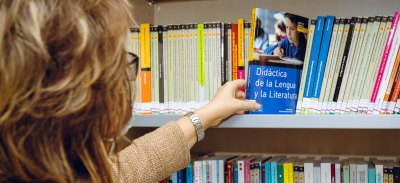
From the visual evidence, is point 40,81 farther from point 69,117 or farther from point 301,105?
point 301,105

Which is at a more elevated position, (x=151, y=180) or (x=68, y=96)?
(x=68, y=96)

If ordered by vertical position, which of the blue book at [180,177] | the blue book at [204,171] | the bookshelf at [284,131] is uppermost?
the bookshelf at [284,131]

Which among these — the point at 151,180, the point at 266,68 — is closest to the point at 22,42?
the point at 151,180

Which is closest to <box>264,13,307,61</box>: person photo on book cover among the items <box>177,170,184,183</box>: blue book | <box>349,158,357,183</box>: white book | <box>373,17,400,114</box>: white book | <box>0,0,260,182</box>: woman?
<box>373,17,400,114</box>: white book

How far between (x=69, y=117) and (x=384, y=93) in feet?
2.68

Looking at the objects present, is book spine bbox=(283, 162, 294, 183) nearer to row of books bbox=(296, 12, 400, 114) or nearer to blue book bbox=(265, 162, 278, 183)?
blue book bbox=(265, 162, 278, 183)

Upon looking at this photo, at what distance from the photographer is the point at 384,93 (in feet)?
3.71

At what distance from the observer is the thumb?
1.17 m

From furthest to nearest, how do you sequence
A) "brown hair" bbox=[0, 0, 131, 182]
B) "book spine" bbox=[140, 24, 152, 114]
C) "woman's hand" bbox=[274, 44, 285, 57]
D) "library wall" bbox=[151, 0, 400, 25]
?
1. "library wall" bbox=[151, 0, 400, 25]
2. "book spine" bbox=[140, 24, 152, 114]
3. "woman's hand" bbox=[274, 44, 285, 57]
4. "brown hair" bbox=[0, 0, 131, 182]

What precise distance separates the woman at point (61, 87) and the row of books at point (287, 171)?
0.67 meters

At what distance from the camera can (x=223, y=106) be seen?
116 centimetres

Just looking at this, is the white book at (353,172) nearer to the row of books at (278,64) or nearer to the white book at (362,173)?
the white book at (362,173)

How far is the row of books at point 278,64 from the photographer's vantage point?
3.76 feet

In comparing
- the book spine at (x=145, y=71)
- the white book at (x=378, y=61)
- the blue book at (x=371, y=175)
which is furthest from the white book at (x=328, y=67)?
the book spine at (x=145, y=71)
